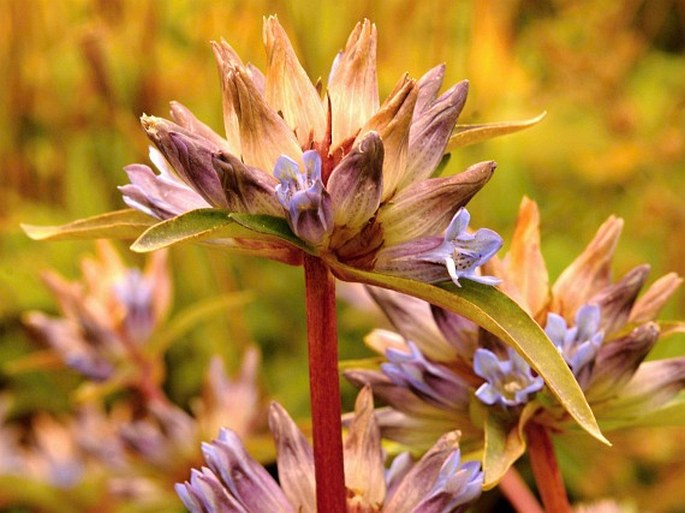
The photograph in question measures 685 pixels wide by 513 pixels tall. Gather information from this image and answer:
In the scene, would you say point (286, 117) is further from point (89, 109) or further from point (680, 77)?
point (680, 77)

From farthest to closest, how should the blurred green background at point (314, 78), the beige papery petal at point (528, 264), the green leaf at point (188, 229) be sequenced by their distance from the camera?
1. the blurred green background at point (314, 78)
2. the beige papery petal at point (528, 264)
3. the green leaf at point (188, 229)

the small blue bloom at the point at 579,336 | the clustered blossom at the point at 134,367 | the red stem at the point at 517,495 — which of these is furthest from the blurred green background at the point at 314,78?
the small blue bloom at the point at 579,336

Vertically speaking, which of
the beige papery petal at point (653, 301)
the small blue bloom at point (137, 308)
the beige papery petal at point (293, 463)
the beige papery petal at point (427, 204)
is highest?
the small blue bloom at point (137, 308)

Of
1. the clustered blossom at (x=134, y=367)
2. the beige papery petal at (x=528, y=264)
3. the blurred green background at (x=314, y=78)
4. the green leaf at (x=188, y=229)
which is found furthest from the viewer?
the blurred green background at (x=314, y=78)

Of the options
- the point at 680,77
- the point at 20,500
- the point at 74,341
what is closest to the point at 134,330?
the point at 74,341

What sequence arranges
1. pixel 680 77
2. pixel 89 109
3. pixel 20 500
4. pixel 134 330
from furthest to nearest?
pixel 680 77
pixel 89 109
pixel 20 500
pixel 134 330

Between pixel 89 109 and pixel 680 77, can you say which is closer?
pixel 89 109

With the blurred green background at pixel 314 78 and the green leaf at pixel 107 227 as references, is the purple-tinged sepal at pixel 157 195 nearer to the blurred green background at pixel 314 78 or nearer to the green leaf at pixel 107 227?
the green leaf at pixel 107 227
